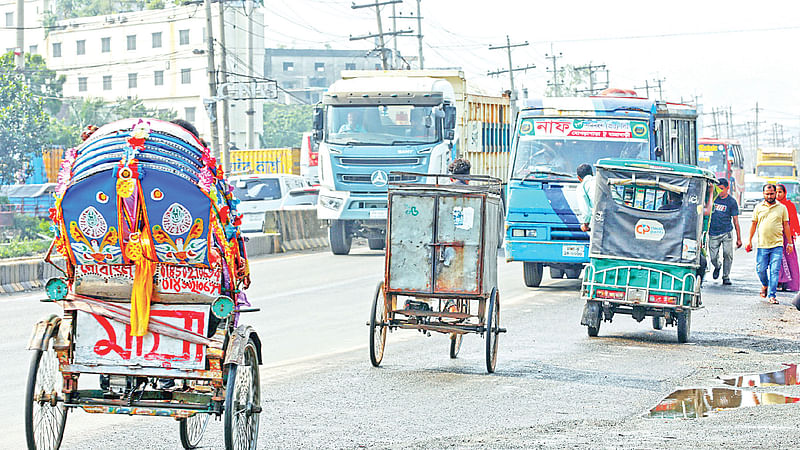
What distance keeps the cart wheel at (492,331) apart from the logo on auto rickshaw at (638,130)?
807 centimetres

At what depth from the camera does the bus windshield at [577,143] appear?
17.7m

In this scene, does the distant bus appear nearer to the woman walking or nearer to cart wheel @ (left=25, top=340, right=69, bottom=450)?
the woman walking

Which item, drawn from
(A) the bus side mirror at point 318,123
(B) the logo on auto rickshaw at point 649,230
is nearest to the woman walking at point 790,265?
(B) the logo on auto rickshaw at point 649,230

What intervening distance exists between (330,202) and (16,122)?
33354 mm

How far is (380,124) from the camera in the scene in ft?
74.6

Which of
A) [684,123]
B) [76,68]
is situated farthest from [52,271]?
[76,68]

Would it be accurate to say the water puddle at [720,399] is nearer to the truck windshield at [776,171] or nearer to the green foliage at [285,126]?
the truck windshield at [776,171]

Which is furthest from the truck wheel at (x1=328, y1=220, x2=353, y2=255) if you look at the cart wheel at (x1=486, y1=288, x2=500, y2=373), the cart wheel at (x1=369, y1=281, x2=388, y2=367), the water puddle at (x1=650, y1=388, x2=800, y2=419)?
the water puddle at (x1=650, y1=388, x2=800, y2=419)

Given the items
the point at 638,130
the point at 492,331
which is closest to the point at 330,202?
the point at 638,130

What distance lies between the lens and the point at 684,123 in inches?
804

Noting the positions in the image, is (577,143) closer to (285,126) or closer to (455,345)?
(455,345)

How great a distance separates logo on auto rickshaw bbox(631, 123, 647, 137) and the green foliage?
7913 cm

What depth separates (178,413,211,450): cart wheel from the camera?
697 centimetres

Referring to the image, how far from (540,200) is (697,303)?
5104mm
